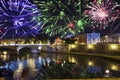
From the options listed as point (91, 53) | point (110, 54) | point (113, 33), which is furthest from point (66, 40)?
point (110, 54)

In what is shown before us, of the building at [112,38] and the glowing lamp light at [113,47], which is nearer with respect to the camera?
the glowing lamp light at [113,47]

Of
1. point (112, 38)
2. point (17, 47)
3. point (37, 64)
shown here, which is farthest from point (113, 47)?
point (17, 47)

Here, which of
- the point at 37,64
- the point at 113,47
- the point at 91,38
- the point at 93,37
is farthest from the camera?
the point at 91,38

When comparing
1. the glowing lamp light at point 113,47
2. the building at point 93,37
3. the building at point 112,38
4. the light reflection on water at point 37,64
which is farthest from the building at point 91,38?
the glowing lamp light at point 113,47

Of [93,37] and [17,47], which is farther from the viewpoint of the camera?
[17,47]

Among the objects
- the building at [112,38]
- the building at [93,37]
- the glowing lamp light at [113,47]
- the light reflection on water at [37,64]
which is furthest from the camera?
the building at [93,37]

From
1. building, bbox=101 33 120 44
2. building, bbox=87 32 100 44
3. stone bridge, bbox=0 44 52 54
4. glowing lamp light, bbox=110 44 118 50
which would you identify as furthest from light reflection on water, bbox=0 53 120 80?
stone bridge, bbox=0 44 52 54

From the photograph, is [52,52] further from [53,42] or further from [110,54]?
[110,54]

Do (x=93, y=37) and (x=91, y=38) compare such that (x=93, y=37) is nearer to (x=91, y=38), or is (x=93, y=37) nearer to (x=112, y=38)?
(x=91, y=38)

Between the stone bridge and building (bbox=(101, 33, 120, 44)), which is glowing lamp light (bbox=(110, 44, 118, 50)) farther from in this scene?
the stone bridge

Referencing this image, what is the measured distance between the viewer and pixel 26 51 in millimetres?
87938

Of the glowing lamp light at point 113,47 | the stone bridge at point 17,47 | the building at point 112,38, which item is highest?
the building at point 112,38

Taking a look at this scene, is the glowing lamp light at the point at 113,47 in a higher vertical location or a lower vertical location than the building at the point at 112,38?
lower

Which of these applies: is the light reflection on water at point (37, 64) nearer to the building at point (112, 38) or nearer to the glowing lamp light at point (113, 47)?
the glowing lamp light at point (113, 47)
